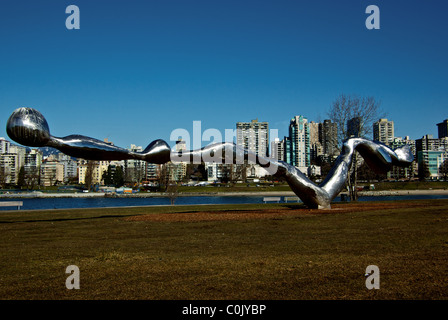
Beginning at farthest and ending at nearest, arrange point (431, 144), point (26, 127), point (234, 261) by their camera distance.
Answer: point (431, 144)
point (26, 127)
point (234, 261)

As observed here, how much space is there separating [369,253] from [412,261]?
0.95 m

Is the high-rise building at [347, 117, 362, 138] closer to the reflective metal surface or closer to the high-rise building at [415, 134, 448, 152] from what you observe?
the reflective metal surface

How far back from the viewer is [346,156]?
19047 mm

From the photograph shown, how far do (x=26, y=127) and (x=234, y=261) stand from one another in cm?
757

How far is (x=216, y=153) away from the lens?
1479 cm

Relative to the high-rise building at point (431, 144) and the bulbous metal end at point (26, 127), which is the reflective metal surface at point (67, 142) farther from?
the high-rise building at point (431, 144)

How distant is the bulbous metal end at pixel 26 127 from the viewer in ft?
36.2

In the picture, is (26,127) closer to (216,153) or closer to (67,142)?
(67,142)

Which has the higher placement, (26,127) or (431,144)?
(431,144)

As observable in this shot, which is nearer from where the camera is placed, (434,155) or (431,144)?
(434,155)

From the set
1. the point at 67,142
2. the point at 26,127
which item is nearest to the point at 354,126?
the point at 67,142

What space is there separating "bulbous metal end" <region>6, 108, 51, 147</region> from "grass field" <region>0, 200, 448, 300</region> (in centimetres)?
284

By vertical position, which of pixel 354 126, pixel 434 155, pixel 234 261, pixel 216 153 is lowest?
pixel 234 261

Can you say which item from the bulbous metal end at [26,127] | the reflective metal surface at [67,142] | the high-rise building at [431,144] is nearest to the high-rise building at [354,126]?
the reflective metal surface at [67,142]
